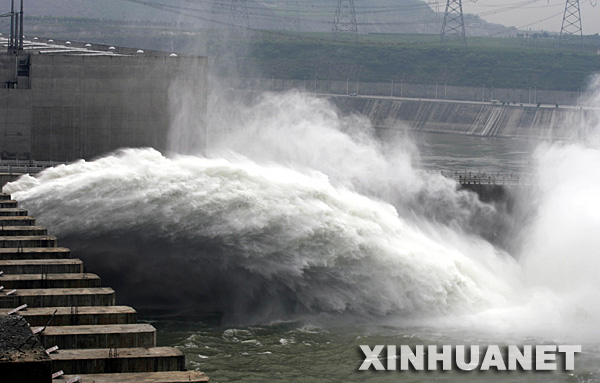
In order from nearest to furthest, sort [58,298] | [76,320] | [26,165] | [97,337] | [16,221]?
[97,337] < [76,320] < [58,298] < [16,221] < [26,165]

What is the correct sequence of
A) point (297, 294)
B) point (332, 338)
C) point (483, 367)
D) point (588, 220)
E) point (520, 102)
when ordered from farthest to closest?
point (520, 102) → point (588, 220) → point (297, 294) → point (332, 338) → point (483, 367)

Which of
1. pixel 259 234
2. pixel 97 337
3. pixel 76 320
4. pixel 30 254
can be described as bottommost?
pixel 97 337

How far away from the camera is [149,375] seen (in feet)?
69.4

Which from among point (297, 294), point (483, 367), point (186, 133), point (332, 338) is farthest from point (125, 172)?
point (186, 133)

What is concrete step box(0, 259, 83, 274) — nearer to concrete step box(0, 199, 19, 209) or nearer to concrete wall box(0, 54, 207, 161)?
concrete step box(0, 199, 19, 209)

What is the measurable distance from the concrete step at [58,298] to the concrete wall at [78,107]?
3406cm

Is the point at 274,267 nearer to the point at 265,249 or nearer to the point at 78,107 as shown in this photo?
the point at 265,249

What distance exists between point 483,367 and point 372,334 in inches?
199

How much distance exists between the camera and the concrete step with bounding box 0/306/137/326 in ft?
81.2

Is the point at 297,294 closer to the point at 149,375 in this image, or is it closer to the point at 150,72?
the point at 149,375

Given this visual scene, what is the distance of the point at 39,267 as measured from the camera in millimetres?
30031

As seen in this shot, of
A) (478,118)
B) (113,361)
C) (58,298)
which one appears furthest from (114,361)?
(478,118)

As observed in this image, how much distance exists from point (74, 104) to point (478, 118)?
124797mm

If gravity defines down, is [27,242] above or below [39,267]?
above
